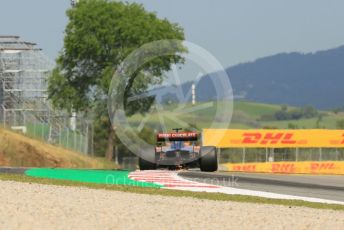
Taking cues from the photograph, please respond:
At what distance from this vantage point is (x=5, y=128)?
165ft

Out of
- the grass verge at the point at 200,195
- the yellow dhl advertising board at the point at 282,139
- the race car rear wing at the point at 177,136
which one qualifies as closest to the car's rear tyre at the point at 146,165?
the race car rear wing at the point at 177,136

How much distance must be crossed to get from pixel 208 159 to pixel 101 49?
36.8 m

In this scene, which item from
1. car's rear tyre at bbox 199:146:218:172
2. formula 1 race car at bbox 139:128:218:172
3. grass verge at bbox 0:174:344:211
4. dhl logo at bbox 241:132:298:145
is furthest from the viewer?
dhl logo at bbox 241:132:298:145

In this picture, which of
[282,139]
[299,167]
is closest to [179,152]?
[299,167]

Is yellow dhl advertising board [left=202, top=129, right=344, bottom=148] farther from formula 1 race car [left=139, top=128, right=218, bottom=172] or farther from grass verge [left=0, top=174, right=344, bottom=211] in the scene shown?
grass verge [left=0, top=174, right=344, bottom=211]

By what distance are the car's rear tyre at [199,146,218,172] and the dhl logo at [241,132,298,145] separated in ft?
81.6

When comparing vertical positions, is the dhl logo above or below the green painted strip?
above

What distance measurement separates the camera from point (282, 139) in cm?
5747

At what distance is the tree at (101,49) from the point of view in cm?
6750

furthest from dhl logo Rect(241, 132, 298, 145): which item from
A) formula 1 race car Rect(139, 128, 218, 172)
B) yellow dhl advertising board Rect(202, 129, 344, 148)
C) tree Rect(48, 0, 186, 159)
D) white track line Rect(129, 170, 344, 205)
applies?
white track line Rect(129, 170, 344, 205)

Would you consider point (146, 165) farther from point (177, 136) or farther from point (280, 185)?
point (280, 185)

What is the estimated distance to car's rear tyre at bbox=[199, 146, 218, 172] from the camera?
32.4 meters

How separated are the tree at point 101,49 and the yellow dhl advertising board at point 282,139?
1101cm

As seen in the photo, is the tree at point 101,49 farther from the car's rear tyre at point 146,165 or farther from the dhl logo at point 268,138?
the car's rear tyre at point 146,165
